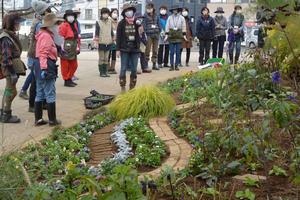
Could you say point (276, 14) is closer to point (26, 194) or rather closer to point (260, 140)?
point (260, 140)

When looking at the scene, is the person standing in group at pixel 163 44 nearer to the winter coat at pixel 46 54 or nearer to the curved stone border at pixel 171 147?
the winter coat at pixel 46 54

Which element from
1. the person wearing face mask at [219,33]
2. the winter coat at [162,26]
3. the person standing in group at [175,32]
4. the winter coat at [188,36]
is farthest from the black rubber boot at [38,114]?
the person wearing face mask at [219,33]

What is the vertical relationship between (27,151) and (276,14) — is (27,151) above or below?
below

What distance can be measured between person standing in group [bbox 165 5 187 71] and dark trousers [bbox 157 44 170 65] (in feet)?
1.71

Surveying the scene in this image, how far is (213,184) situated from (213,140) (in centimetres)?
62

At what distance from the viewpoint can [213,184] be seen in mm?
3912

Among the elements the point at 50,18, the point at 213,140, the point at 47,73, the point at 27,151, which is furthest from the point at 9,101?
the point at 213,140

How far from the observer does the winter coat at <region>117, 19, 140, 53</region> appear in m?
9.45

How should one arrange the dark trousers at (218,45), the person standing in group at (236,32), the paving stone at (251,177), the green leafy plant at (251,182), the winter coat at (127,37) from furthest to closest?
the dark trousers at (218,45) < the person standing in group at (236,32) < the winter coat at (127,37) < the paving stone at (251,177) < the green leafy plant at (251,182)

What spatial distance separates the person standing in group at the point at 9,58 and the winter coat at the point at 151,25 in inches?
263

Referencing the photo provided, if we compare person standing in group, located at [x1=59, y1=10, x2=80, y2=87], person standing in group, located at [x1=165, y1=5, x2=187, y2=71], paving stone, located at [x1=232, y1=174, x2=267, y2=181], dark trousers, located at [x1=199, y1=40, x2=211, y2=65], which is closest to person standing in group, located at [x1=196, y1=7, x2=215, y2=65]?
dark trousers, located at [x1=199, y1=40, x2=211, y2=65]

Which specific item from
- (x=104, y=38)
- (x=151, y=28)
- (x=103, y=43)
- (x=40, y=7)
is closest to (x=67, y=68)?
(x=103, y=43)

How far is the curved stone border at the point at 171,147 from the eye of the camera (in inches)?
182

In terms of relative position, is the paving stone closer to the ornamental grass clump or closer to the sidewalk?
the sidewalk
